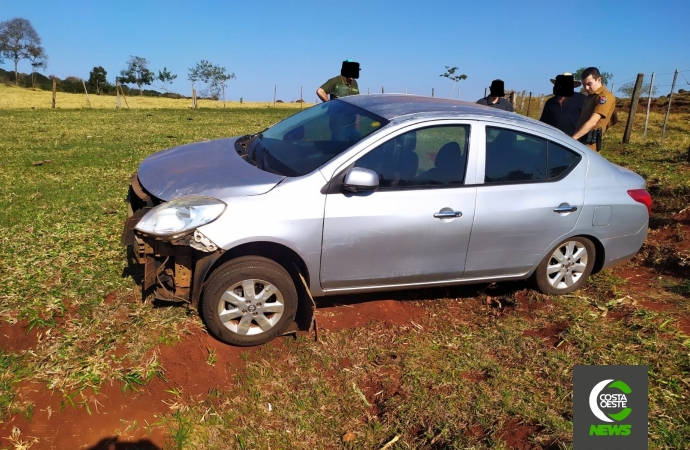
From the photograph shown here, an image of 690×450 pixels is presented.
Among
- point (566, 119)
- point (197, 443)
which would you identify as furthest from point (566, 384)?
point (566, 119)

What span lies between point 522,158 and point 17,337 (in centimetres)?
397

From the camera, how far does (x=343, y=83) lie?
8.29 metres

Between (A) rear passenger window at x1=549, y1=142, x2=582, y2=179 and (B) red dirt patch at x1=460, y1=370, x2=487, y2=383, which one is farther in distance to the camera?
(A) rear passenger window at x1=549, y1=142, x2=582, y2=179

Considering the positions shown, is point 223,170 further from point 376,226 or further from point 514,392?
point 514,392

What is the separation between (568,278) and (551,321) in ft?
1.88

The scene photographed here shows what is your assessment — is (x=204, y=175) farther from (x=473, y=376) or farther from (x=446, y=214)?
(x=473, y=376)

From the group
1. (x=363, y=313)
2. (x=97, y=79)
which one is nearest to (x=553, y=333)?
(x=363, y=313)

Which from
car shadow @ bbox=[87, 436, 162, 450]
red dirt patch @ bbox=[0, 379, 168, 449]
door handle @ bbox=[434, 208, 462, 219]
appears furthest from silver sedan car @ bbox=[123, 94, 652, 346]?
car shadow @ bbox=[87, 436, 162, 450]

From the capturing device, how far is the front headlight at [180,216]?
3.33 m

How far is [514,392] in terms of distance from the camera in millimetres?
3412

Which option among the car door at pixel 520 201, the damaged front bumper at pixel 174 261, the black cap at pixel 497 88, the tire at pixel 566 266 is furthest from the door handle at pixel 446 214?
the black cap at pixel 497 88

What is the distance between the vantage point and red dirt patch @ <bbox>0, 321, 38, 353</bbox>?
3375mm

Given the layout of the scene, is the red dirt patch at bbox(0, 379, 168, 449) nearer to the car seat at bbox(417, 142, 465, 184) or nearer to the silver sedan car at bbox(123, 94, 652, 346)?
the silver sedan car at bbox(123, 94, 652, 346)

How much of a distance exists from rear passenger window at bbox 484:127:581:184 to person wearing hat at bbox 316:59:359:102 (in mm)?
4408
